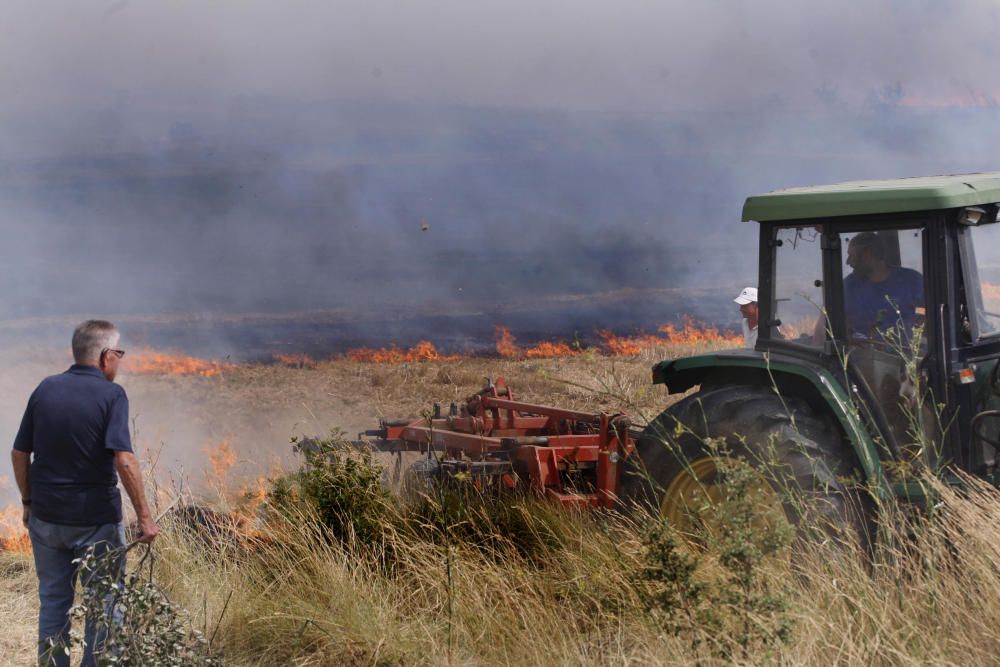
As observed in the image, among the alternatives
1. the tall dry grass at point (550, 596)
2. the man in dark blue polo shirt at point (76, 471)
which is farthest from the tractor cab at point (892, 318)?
the man in dark blue polo shirt at point (76, 471)

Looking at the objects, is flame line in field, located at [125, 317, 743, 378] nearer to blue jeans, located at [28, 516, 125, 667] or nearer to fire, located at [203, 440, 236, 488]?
fire, located at [203, 440, 236, 488]

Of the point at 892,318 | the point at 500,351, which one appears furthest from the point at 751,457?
the point at 500,351

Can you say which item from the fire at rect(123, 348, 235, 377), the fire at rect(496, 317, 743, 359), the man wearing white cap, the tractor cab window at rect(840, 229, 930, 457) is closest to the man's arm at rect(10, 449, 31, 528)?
the tractor cab window at rect(840, 229, 930, 457)

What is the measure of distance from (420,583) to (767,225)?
8.59 feet

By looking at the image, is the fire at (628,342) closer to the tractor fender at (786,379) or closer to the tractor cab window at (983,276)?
the tractor fender at (786,379)

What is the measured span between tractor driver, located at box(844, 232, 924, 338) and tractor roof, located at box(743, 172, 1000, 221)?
7.6 inches

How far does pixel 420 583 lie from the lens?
18.2ft

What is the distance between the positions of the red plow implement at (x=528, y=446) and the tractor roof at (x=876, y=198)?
1.53m

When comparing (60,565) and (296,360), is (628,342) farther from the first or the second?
(60,565)

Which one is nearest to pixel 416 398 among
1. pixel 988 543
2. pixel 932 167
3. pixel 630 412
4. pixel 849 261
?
pixel 630 412

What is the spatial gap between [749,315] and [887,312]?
287 cm

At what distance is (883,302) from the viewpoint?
211 inches

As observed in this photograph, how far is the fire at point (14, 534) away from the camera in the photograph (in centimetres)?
848

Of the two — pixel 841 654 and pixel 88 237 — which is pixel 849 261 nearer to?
pixel 841 654
